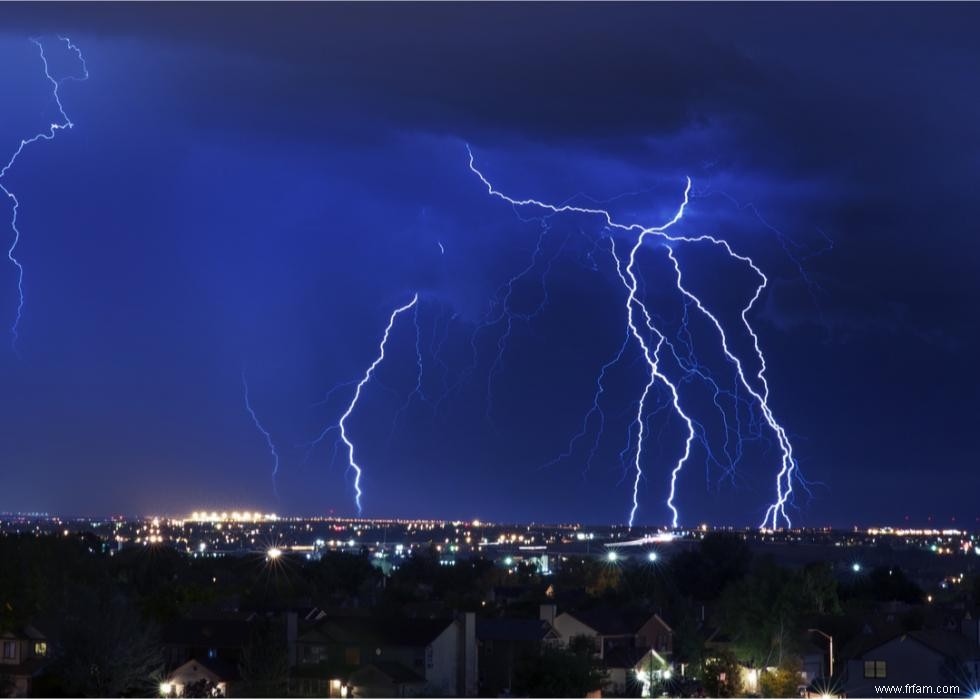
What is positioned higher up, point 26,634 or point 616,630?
point 616,630

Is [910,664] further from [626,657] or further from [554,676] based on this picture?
[554,676]

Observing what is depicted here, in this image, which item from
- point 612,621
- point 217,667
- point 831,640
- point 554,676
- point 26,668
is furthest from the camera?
point 612,621

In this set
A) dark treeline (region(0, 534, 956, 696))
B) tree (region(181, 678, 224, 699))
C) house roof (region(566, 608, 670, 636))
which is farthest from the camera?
house roof (region(566, 608, 670, 636))

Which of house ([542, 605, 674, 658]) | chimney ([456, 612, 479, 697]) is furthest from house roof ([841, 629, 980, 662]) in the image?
chimney ([456, 612, 479, 697])

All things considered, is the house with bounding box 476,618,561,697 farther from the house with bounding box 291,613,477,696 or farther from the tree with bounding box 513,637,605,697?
the tree with bounding box 513,637,605,697

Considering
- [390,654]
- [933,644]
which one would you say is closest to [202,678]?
[390,654]

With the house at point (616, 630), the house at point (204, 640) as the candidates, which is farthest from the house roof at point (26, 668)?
the house at point (616, 630)

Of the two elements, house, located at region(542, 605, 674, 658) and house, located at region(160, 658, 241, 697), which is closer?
house, located at region(160, 658, 241, 697)
